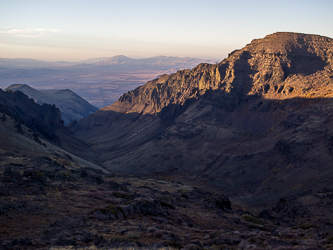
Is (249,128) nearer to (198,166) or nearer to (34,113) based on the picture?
(198,166)

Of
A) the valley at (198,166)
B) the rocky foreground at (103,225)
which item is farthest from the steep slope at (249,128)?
the rocky foreground at (103,225)

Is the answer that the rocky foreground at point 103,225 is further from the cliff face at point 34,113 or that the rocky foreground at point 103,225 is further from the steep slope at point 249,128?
the cliff face at point 34,113

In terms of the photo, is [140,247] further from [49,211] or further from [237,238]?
[49,211]

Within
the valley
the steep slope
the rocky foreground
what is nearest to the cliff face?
the valley

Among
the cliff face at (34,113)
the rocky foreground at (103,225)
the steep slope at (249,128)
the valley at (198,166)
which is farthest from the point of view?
the cliff face at (34,113)

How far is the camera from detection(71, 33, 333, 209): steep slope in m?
79.2

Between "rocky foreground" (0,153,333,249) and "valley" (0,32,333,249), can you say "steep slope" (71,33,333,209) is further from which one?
"rocky foreground" (0,153,333,249)

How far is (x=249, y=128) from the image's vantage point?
390 feet

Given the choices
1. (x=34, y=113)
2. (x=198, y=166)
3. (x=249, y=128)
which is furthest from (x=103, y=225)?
(x=34, y=113)

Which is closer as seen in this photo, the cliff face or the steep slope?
the steep slope

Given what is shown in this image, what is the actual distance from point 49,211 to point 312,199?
4467 centimetres

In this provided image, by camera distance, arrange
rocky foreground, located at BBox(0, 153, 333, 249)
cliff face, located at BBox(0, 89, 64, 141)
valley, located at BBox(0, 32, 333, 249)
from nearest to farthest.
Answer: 1. rocky foreground, located at BBox(0, 153, 333, 249)
2. valley, located at BBox(0, 32, 333, 249)
3. cliff face, located at BBox(0, 89, 64, 141)

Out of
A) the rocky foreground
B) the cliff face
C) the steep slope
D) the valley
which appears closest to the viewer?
the rocky foreground

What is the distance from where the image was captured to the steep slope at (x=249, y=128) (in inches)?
3118
